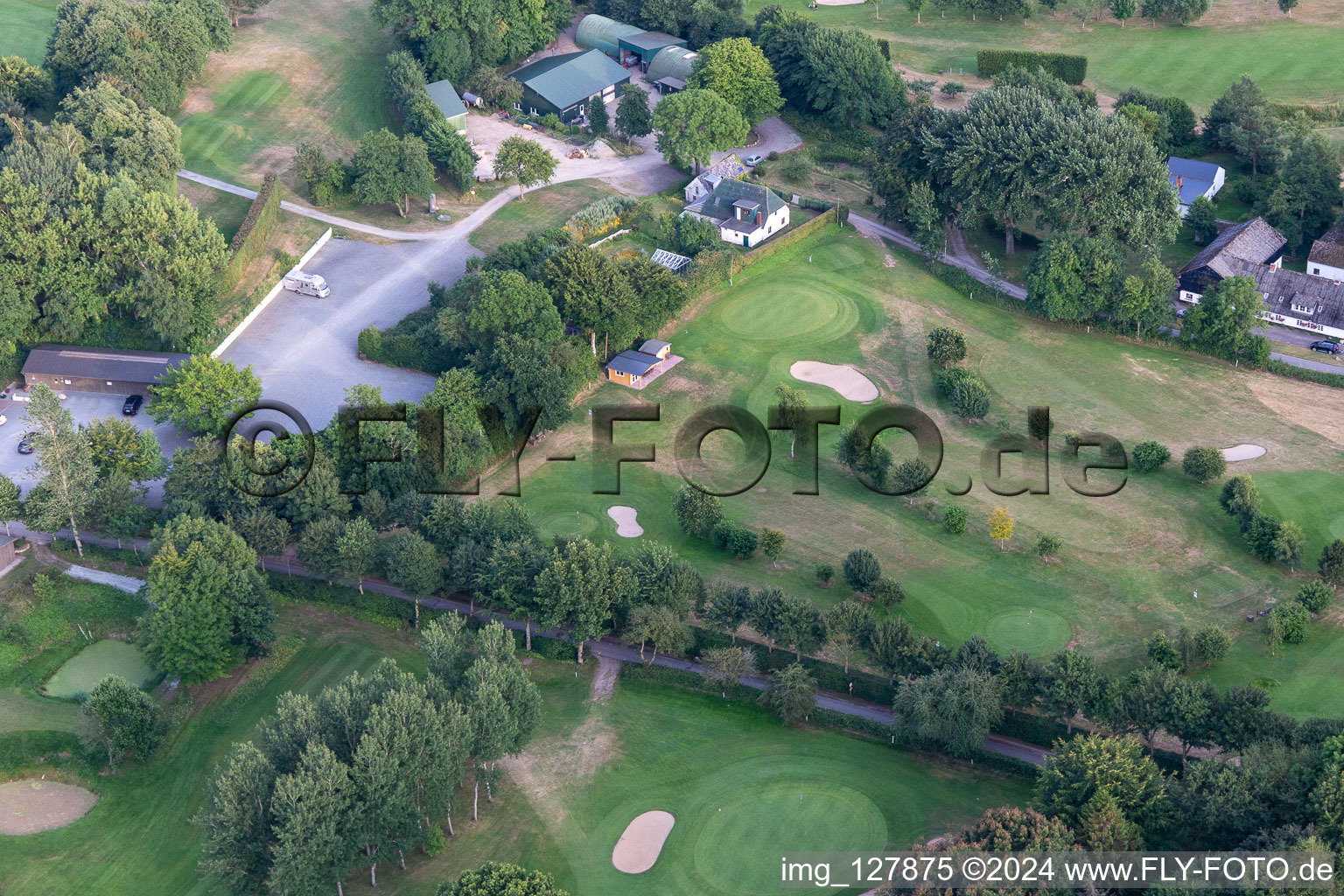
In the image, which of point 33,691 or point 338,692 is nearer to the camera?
point 338,692

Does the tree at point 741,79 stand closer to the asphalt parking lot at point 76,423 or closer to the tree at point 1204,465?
the tree at point 1204,465

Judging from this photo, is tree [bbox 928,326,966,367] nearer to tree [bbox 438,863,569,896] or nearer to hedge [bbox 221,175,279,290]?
tree [bbox 438,863,569,896]

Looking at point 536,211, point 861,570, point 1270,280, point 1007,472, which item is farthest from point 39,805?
point 1270,280

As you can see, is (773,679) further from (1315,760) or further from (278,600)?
(278,600)

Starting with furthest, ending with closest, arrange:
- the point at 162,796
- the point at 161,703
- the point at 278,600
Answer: the point at 278,600 < the point at 161,703 < the point at 162,796

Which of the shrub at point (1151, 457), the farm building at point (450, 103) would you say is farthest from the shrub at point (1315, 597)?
the farm building at point (450, 103)

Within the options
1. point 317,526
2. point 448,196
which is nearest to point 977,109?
point 448,196

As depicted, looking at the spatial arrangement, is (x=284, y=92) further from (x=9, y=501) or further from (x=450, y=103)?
(x=9, y=501)
